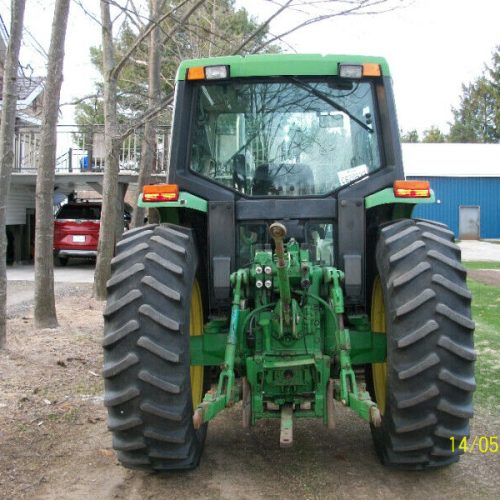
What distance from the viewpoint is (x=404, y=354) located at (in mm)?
3754

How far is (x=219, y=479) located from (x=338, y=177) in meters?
2.10

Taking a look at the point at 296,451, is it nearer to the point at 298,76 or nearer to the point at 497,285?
the point at 298,76

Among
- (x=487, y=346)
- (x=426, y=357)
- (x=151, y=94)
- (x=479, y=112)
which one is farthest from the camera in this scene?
(x=479, y=112)

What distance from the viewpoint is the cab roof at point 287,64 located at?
463 cm

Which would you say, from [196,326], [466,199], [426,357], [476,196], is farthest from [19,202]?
[476,196]

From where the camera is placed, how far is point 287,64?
4656 mm

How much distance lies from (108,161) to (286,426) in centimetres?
861

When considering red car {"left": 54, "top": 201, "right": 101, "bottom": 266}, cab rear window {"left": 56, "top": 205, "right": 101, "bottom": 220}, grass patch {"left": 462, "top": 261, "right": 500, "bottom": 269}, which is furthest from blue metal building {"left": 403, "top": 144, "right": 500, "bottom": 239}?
red car {"left": 54, "top": 201, "right": 101, "bottom": 266}

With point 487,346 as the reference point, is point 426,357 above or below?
above

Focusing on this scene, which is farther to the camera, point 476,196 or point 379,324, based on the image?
point 476,196

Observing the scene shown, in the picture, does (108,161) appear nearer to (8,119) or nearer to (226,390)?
(8,119)

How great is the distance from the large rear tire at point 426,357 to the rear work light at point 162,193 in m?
1.39
